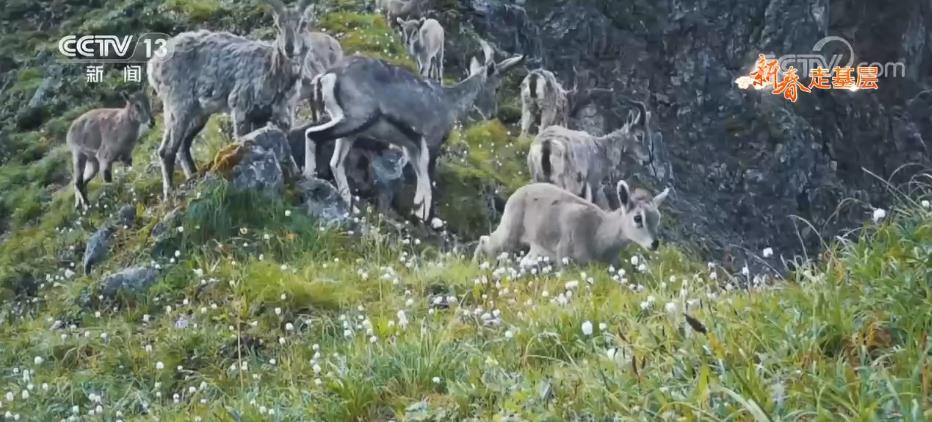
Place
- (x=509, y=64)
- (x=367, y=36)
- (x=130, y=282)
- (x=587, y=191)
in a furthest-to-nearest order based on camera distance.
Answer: (x=367, y=36)
(x=587, y=191)
(x=509, y=64)
(x=130, y=282)

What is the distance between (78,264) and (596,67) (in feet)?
69.9

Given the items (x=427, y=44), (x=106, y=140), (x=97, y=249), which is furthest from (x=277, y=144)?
(x=427, y=44)

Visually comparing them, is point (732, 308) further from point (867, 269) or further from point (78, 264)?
point (78, 264)

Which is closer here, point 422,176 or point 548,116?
point 422,176

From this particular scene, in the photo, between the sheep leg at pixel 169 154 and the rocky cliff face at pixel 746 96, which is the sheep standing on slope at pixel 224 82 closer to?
the sheep leg at pixel 169 154

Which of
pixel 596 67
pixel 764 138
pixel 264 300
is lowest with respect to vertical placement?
pixel 764 138

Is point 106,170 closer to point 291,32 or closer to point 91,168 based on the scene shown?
point 91,168

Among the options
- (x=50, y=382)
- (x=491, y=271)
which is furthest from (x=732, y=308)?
(x=50, y=382)

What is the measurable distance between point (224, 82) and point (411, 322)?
6.01 metres

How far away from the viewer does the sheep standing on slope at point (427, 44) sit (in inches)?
734

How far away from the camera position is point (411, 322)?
6441 millimetres

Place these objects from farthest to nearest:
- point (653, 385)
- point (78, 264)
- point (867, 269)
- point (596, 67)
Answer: point (596, 67), point (78, 264), point (867, 269), point (653, 385)

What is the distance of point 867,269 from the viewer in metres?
4.38

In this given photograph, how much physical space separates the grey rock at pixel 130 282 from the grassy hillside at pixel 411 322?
0.09 m
